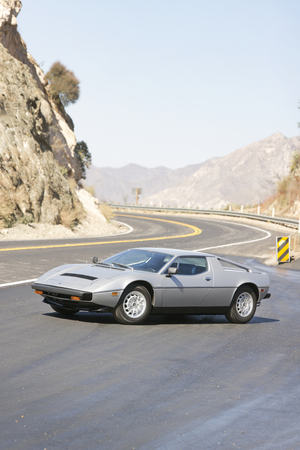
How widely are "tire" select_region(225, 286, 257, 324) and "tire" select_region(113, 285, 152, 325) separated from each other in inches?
70.9

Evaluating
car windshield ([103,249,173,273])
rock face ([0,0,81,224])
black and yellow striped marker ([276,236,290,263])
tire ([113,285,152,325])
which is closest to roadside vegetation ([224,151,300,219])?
rock face ([0,0,81,224])

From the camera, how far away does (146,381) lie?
19.6ft

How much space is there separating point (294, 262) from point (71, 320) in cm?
1552

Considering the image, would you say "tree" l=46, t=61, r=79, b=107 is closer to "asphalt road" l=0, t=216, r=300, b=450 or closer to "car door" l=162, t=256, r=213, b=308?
"asphalt road" l=0, t=216, r=300, b=450

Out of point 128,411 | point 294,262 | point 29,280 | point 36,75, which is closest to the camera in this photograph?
point 128,411

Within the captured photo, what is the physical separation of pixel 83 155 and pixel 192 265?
33252 mm

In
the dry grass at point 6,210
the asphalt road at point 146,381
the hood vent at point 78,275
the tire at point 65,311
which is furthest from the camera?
the dry grass at point 6,210

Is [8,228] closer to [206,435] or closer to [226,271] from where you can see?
[226,271]

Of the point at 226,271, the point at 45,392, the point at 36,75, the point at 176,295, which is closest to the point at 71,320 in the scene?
the point at 176,295

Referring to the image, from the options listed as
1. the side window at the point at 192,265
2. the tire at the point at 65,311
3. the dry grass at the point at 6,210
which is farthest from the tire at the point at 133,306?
the dry grass at the point at 6,210

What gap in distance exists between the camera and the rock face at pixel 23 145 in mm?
28062

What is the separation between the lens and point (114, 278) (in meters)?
8.75

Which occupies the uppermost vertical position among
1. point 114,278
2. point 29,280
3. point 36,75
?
point 36,75

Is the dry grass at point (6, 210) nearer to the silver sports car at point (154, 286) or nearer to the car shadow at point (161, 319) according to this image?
the car shadow at point (161, 319)
